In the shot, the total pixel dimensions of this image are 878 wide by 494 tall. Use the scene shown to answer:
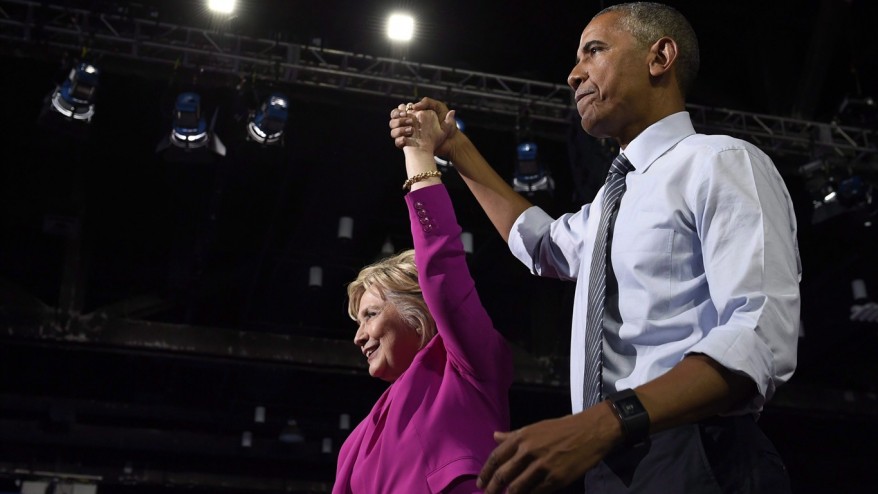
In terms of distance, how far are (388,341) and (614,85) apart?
0.78m

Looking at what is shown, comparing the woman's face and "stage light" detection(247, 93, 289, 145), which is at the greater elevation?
"stage light" detection(247, 93, 289, 145)

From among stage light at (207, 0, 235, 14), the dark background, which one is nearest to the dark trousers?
the dark background

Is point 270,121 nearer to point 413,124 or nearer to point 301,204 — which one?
point 301,204

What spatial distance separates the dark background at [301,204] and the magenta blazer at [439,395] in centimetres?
357

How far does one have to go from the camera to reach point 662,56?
1378 millimetres

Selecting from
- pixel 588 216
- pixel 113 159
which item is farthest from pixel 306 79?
pixel 588 216

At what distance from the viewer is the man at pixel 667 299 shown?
95 centimetres

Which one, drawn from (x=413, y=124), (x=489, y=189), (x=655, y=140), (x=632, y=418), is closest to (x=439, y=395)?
(x=489, y=189)

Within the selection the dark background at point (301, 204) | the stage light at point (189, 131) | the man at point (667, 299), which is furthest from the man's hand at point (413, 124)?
the stage light at point (189, 131)

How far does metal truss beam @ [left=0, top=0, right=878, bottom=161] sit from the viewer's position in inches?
201

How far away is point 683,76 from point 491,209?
15.5 inches

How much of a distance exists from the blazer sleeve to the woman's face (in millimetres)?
279

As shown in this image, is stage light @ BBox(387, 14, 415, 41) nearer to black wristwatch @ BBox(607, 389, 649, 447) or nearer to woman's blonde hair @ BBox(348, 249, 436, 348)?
woman's blonde hair @ BBox(348, 249, 436, 348)

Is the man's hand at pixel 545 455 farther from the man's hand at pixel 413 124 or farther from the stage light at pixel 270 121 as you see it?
the stage light at pixel 270 121
